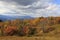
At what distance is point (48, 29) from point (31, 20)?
101cm

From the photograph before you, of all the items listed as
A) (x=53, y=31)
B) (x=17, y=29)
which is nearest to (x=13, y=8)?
(x=17, y=29)

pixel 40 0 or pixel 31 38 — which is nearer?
pixel 31 38

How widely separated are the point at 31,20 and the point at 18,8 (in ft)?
3.21

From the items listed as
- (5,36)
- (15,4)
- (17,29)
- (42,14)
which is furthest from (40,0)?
(5,36)

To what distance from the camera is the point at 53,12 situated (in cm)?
859

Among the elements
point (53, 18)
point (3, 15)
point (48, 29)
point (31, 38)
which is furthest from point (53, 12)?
point (3, 15)

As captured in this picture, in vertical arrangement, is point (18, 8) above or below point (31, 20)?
above

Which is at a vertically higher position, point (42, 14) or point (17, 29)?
point (42, 14)

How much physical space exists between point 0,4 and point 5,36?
68.2 inches

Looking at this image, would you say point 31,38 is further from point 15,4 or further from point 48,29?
point 15,4

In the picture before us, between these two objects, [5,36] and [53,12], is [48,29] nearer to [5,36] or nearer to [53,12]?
[53,12]

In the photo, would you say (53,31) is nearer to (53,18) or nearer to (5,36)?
(53,18)

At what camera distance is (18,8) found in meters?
8.73

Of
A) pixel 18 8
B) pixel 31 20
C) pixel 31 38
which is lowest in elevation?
pixel 31 38
